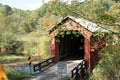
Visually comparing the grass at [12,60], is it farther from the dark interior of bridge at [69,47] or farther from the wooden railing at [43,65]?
the wooden railing at [43,65]

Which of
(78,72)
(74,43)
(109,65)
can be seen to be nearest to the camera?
(109,65)

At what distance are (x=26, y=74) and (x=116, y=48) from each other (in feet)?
22.8

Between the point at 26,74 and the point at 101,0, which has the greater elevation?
the point at 101,0

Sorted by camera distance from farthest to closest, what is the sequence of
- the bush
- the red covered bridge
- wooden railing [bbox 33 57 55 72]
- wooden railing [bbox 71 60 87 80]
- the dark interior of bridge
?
the dark interior of bridge
the red covered bridge
wooden railing [bbox 33 57 55 72]
wooden railing [bbox 71 60 87 80]
the bush

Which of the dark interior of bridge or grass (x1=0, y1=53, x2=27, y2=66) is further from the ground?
the dark interior of bridge

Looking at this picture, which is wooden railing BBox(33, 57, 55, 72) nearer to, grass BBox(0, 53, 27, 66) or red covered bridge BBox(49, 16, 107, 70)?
red covered bridge BBox(49, 16, 107, 70)

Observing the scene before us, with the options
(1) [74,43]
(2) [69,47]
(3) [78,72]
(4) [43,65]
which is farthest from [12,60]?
(3) [78,72]

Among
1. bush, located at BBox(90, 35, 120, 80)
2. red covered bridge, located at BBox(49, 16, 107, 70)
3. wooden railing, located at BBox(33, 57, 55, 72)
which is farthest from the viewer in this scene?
red covered bridge, located at BBox(49, 16, 107, 70)

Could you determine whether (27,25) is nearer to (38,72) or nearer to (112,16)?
(38,72)

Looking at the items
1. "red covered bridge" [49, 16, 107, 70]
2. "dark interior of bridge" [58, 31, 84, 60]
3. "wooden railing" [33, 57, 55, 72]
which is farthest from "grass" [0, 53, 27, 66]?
"wooden railing" [33, 57, 55, 72]

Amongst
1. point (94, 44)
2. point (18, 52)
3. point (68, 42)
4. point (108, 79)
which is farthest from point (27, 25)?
point (108, 79)

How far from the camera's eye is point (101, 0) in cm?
1216

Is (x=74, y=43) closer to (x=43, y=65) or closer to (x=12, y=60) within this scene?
(x=43, y=65)

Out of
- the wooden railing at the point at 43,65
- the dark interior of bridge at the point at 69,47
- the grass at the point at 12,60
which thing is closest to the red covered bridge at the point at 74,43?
the dark interior of bridge at the point at 69,47
